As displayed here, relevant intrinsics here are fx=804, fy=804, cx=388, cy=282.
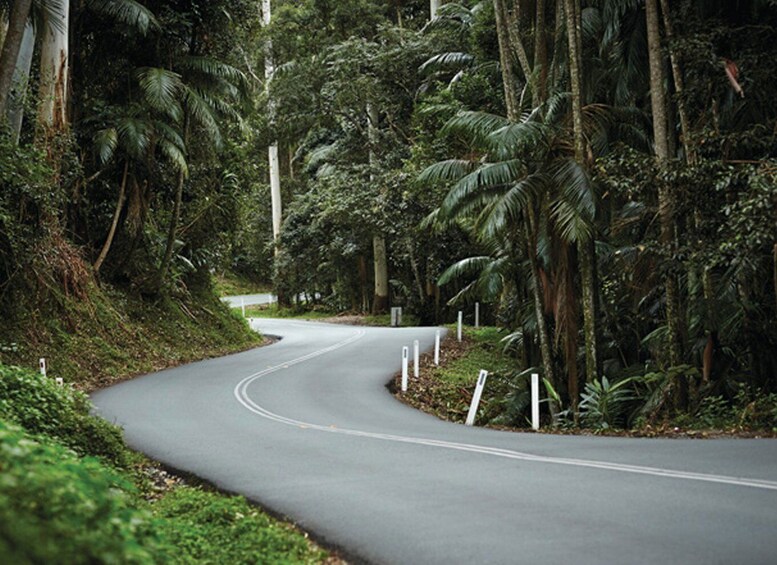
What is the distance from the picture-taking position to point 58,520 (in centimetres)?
333

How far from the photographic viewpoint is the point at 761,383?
14.8 metres

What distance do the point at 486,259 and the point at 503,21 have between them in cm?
889

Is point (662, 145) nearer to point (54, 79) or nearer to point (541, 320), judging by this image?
point (541, 320)

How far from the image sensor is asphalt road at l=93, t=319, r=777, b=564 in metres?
6.32

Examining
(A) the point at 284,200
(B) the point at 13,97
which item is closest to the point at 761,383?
(B) the point at 13,97

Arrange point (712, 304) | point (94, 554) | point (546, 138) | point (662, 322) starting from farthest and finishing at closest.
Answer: point (662, 322)
point (546, 138)
point (712, 304)
point (94, 554)

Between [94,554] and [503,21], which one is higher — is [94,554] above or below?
below

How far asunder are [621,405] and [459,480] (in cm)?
844

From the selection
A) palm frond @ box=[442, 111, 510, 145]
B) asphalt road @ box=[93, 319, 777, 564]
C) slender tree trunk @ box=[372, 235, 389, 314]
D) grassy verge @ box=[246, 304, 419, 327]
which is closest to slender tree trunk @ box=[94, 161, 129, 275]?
asphalt road @ box=[93, 319, 777, 564]

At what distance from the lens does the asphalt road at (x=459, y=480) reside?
6.32m

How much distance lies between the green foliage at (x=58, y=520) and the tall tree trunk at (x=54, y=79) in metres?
18.1

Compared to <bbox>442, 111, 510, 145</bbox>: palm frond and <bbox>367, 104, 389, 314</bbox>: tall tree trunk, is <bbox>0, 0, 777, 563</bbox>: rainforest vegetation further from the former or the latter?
<bbox>367, 104, 389, 314</bbox>: tall tree trunk

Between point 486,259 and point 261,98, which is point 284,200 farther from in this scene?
point 486,259

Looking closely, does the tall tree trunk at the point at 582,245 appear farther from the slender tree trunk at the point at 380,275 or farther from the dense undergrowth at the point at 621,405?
the slender tree trunk at the point at 380,275
